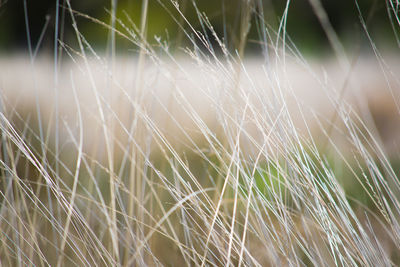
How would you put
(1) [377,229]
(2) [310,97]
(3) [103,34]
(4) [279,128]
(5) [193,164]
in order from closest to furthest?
1. (4) [279,128]
2. (1) [377,229]
3. (5) [193,164]
4. (2) [310,97]
5. (3) [103,34]

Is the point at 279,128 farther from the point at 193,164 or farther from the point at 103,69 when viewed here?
the point at 193,164

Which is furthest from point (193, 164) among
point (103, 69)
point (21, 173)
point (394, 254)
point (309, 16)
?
point (309, 16)

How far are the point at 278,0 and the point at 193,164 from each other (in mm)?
4581

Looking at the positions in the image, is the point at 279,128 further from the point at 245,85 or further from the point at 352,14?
the point at 352,14

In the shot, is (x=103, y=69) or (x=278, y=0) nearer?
(x=103, y=69)

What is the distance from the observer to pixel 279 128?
0.77 metres

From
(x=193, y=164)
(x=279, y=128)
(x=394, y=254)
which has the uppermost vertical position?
(x=279, y=128)

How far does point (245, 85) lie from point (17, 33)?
623cm

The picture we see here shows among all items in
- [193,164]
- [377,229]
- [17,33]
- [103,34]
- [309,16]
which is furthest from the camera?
[17,33]

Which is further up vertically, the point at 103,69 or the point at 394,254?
the point at 103,69

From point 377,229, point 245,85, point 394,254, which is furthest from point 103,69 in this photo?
point 377,229

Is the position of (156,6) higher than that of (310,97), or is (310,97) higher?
(156,6)

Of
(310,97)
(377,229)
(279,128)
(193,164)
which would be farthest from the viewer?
(310,97)

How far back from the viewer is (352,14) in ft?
20.0
